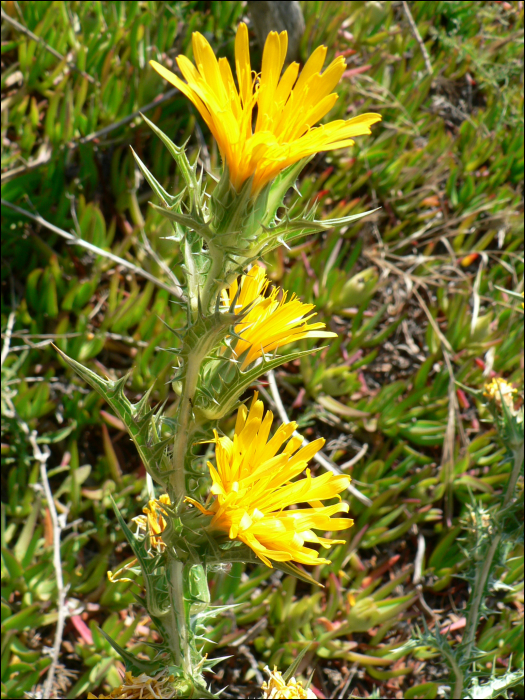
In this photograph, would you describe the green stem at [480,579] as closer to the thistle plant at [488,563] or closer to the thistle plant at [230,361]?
the thistle plant at [488,563]

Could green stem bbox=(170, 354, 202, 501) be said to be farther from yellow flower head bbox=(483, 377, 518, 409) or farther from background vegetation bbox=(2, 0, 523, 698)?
yellow flower head bbox=(483, 377, 518, 409)

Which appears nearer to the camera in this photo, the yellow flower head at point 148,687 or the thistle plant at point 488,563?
the yellow flower head at point 148,687

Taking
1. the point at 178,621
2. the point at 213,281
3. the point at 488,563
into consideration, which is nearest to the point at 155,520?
the point at 178,621

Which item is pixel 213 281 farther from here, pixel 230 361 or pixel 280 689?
pixel 280 689

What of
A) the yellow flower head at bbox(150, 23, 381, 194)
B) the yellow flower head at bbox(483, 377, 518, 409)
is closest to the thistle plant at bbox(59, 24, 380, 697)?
the yellow flower head at bbox(150, 23, 381, 194)

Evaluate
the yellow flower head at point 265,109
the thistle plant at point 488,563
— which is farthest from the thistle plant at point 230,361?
the thistle plant at point 488,563

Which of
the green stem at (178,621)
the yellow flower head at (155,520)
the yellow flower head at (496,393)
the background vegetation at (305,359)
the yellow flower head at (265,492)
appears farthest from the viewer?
the background vegetation at (305,359)

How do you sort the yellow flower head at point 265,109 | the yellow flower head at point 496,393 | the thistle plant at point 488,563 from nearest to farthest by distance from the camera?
the yellow flower head at point 265,109
the thistle plant at point 488,563
the yellow flower head at point 496,393

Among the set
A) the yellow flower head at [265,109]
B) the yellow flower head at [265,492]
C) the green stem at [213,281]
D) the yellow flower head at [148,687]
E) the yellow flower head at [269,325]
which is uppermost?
the yellow flower head at [265,109]

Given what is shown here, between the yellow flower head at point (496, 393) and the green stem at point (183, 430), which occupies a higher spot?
the green stem at point (183, 430)
